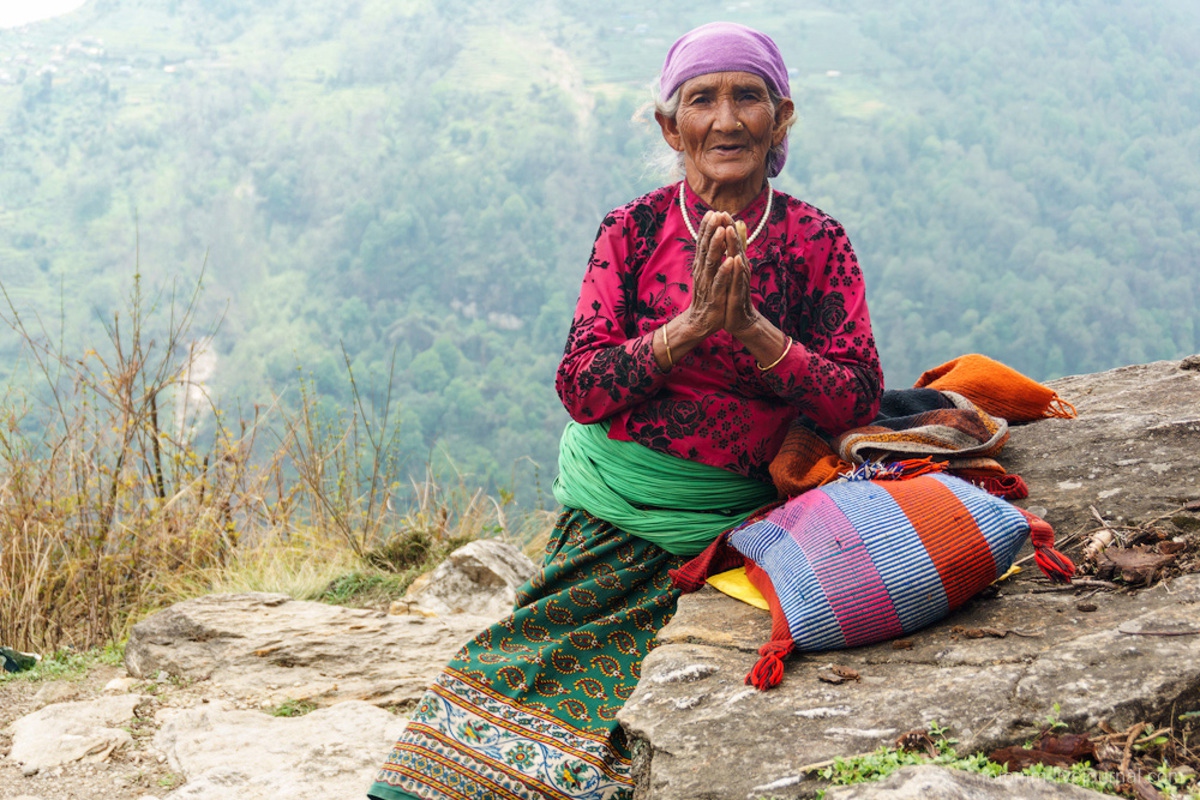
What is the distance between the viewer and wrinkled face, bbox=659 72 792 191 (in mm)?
2354

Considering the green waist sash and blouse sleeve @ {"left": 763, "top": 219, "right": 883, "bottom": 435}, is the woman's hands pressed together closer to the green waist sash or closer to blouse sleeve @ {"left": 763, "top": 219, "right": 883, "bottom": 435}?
blouse sleeve @ {"left": 763, "top": 219, "right": 883, "bottom": 435}

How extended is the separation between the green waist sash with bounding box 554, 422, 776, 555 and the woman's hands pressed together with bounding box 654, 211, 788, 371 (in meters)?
0.32

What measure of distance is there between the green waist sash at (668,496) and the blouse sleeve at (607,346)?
144mm

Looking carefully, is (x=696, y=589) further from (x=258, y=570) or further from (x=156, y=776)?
(x=258, y=570)

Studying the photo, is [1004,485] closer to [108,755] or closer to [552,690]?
[552,690]

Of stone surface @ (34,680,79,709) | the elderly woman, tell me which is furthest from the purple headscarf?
stone surface @ (34,680,79,709)

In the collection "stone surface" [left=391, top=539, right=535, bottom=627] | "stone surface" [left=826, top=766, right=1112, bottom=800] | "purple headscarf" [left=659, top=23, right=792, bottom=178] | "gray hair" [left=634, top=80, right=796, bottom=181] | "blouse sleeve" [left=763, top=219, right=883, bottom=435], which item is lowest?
"stone surface" [left=391, top=539, right=535, bottom=627]

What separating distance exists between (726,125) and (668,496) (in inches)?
35.4

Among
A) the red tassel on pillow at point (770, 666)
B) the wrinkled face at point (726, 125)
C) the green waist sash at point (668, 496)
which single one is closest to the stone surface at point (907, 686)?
the red tassel on pillow at point (770, 666)

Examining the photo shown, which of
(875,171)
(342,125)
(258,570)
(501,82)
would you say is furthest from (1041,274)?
(258,570)

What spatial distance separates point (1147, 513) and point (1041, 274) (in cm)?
4337

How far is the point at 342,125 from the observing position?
49.8 m

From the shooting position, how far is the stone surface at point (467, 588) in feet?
15.2

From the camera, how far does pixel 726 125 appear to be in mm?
2350
